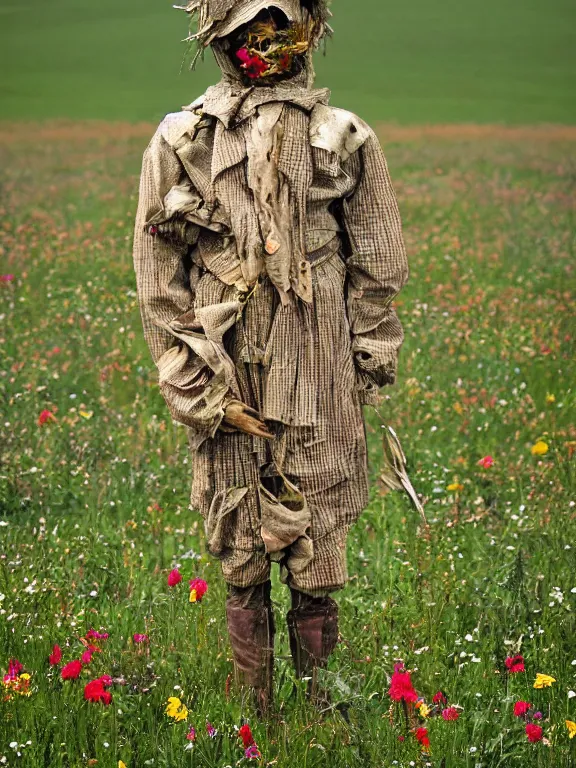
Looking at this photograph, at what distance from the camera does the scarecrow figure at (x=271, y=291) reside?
3830 millimetres

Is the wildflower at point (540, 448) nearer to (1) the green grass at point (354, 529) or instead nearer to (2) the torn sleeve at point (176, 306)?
(1) the green grass at point (354, 529)

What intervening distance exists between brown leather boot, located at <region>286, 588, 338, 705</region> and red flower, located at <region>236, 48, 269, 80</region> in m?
1.71

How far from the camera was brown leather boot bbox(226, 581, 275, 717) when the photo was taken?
4215 millimetres

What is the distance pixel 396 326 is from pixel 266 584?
995 millimetres

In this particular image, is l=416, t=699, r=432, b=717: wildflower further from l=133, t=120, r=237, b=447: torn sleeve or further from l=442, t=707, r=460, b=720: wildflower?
l=133, t=120, r=237, b=447: torn sleeve

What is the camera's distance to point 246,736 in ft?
12.7

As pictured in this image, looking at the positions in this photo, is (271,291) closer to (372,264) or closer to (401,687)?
(372,264)

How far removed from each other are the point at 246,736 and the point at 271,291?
4.61 ft

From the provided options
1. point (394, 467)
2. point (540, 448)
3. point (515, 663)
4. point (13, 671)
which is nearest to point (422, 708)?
point (515, 663)

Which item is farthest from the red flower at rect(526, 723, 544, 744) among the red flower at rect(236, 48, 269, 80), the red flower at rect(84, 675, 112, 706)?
the red flower at rect(236, 48, 269, 80)

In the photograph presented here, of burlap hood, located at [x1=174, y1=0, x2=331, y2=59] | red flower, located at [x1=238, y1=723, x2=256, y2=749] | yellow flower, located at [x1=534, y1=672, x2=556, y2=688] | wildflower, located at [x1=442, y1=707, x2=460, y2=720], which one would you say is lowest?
yellow flower, located at [x1=534, y1=672, x2=556, y2=688]

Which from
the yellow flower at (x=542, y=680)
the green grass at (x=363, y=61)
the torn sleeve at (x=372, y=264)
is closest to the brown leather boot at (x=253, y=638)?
the torn sleeve at (x=372, y=264)

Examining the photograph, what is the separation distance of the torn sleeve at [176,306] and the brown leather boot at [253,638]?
58 centimetres

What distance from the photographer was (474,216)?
10617mm
